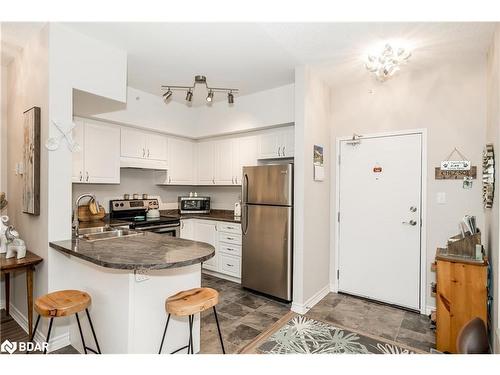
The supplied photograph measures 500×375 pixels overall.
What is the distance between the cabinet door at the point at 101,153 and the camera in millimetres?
→ 3461

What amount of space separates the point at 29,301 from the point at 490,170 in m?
3.86

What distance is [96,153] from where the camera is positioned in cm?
354

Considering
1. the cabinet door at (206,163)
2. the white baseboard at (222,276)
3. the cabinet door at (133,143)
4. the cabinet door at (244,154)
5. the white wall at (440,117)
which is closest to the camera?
the white wall at (440,117)

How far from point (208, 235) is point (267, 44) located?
2.71 metres

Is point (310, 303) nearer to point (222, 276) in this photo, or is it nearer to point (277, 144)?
point (222, 276)

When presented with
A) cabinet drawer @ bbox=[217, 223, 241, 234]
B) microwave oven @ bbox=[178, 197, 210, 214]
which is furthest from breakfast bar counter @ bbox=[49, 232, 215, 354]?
microwave oven @ bbox=[178, 197, 210, 214]

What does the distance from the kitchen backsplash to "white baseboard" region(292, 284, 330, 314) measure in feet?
6.46

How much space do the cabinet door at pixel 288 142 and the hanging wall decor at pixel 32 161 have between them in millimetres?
2678

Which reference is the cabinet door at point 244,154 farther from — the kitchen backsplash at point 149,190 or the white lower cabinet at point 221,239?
the white lower cabinet at point 221,239

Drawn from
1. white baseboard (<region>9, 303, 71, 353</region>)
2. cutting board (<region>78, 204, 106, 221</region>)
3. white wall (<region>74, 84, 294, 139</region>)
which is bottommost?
white baseboard (<region>9, 303, 71, 353</region>)

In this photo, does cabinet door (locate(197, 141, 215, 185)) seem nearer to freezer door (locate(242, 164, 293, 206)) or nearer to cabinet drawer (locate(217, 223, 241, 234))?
cabinet drawer (locate(217, 223, 241, 234))

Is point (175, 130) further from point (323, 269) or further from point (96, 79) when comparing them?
point (323, 269)

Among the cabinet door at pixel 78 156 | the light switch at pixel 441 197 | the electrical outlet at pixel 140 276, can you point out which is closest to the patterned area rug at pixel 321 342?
the electrical outlet at pixel 140 276

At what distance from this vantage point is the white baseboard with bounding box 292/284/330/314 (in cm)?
306
